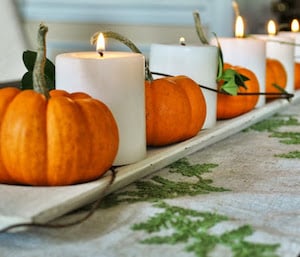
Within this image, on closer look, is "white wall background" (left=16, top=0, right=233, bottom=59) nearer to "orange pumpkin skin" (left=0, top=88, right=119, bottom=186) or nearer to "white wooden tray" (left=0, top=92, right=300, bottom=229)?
"white wooden tray" (left=0, top=92, right=300, bottom=229)

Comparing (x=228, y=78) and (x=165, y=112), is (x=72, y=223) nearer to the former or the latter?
(x=165, y=112)

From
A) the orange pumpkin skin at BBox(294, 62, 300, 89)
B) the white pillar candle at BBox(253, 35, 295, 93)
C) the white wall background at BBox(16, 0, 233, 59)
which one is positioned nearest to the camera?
the white pillar candle at BBox(253, 35, 295, 93)

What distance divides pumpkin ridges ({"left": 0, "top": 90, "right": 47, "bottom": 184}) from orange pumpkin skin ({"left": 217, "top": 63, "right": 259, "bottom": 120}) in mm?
424

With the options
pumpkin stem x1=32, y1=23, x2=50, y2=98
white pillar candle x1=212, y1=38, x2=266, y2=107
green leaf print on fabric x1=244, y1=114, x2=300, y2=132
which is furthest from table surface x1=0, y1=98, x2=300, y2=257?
white pillar candle x1=212, y1=38, x2=266, y2=107

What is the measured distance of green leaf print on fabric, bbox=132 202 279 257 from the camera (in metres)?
0.48

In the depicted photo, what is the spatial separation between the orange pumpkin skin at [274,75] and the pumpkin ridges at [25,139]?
67cm

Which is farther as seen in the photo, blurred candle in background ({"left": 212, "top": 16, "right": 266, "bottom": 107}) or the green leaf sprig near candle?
blurred candle in background ({"left": 212, "top": 16, "right": 266, "bottom": 107})

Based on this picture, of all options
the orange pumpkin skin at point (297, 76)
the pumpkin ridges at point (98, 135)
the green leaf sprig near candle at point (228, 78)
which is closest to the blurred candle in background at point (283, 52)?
the orange pumpkin skin at point (297, 76)

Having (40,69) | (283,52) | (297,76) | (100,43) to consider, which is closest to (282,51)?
(283,52)

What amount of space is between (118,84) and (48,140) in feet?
0.40

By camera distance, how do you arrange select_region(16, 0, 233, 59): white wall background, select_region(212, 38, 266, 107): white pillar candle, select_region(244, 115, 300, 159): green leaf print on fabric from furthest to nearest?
select_region(16, 0, 233, 59): white wall background < select_region(212, 38, 266, 107): white pillar candle < select_region(244, 115, 300, 159): green leaf print on fabric

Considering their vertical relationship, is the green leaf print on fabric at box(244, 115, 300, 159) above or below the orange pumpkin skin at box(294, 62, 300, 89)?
below

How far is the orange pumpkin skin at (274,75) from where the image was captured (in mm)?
1174

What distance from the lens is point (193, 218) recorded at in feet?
1.80
